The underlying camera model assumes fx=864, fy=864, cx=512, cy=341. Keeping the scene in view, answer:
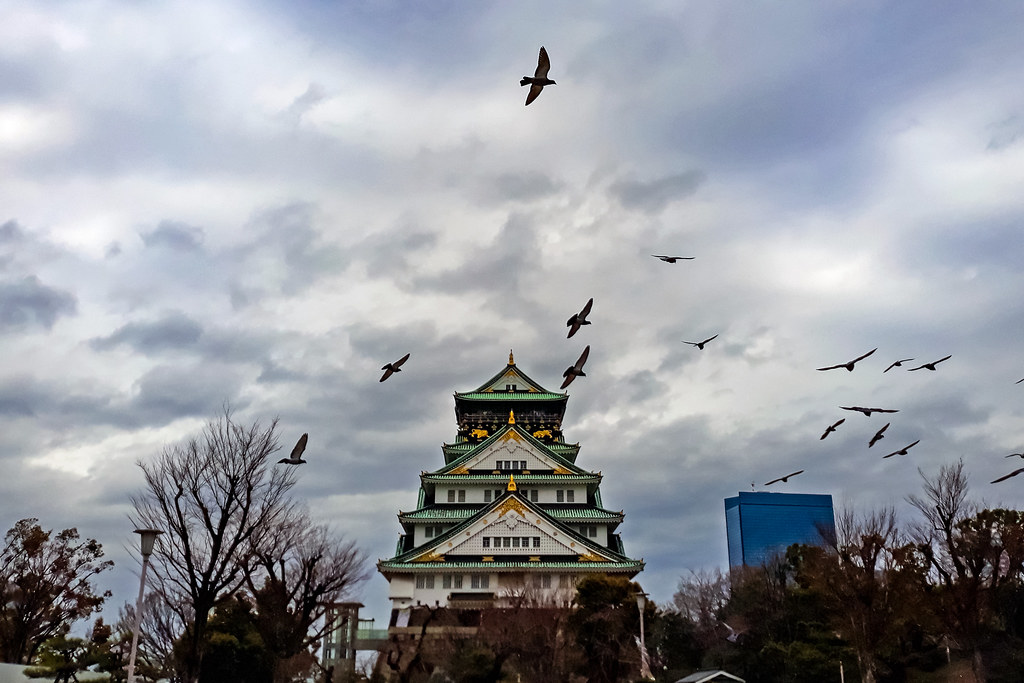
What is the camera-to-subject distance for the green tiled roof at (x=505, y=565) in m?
48.4

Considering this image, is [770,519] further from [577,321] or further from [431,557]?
[577,321]

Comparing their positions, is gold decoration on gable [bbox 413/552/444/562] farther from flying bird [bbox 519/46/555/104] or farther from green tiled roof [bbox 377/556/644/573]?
flying bird [bbox 519/46/555/104]

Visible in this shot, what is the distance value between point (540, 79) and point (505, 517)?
39.1 meters

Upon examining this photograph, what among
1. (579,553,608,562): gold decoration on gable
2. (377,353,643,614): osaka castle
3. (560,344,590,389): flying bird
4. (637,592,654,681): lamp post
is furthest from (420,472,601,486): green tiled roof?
(560,344,590,389): flying bird

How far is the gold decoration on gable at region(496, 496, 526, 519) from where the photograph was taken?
50.4 m

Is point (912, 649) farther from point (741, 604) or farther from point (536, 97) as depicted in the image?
point (536, 97)

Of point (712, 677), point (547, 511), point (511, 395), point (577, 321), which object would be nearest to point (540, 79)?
point (577, 321)

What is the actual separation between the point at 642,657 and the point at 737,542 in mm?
83336

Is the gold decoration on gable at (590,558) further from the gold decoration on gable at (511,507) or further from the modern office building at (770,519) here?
the modern office building at (770,519)

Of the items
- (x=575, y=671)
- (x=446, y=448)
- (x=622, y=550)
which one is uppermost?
(x=446, y=448)

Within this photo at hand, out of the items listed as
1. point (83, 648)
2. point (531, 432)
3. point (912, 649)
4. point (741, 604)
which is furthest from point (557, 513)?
point (83, 648)

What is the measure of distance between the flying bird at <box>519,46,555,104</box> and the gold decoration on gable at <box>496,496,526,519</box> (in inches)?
1534

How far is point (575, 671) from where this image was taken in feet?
114

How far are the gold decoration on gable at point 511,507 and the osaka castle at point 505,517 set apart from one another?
0.06m
